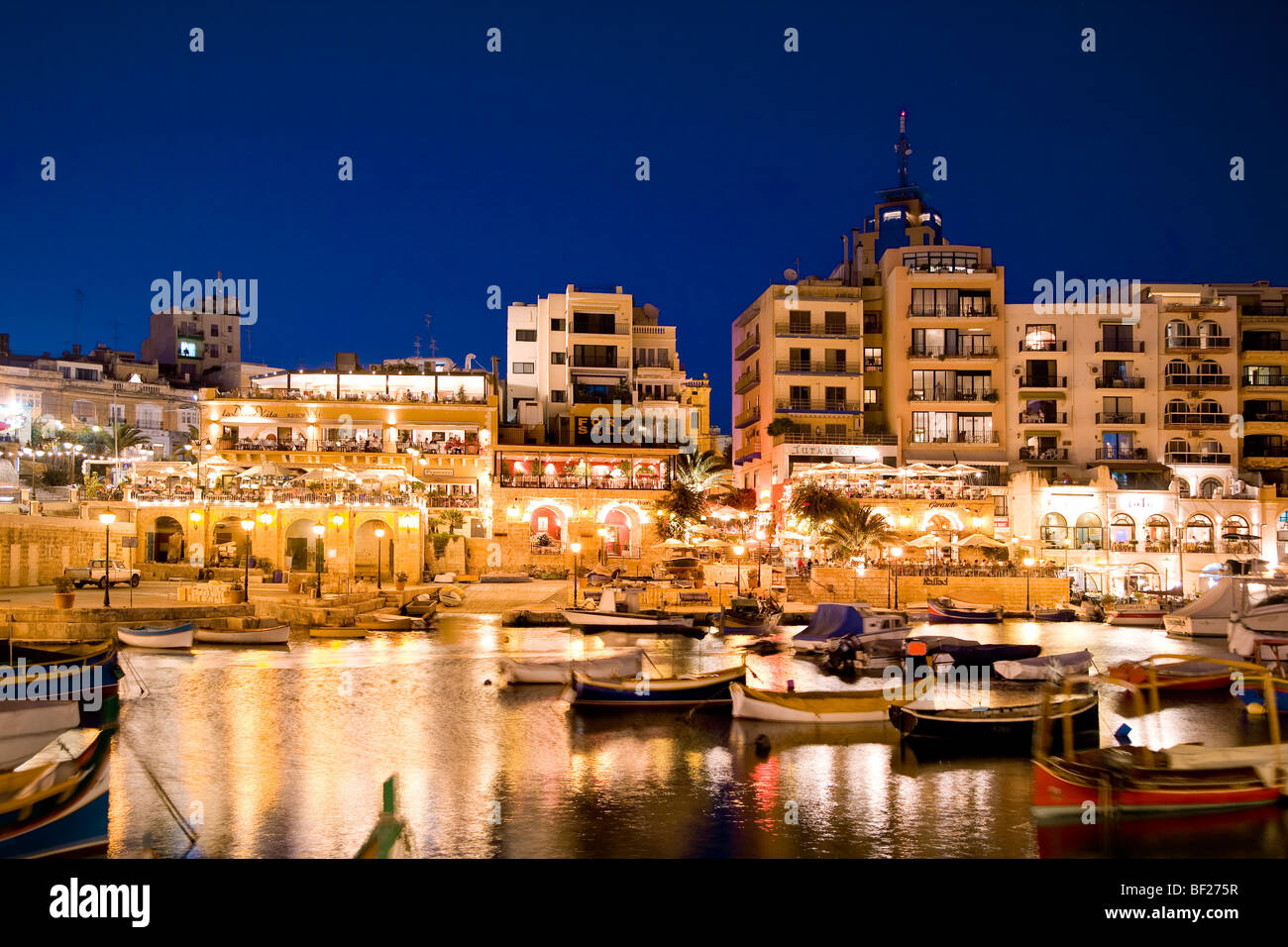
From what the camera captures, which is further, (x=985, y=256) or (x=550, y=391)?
(x=550, y=391)

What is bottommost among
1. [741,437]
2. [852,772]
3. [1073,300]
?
[852,772]

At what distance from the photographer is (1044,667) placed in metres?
27.6

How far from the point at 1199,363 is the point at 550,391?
124 feet

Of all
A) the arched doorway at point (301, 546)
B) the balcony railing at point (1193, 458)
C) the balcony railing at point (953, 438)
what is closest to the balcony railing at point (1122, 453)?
the balcony railing at point (1193, 458)

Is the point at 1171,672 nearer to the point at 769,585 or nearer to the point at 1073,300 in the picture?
the point at 769,585

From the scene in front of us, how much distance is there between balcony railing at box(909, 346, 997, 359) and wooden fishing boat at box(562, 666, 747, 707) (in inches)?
1337

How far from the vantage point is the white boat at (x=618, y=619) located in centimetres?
3578

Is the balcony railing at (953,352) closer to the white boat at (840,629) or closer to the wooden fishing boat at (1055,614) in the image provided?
the wooden fishing boat at (1055,614)

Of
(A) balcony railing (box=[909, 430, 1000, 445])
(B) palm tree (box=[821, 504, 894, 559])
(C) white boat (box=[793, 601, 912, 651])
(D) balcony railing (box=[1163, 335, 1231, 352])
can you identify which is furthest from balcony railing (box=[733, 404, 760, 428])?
(C) white boat (box=[793, 601, 912, 651])

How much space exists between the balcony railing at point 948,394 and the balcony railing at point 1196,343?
32.4 feet

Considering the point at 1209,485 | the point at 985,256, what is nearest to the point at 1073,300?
the point at 985,256

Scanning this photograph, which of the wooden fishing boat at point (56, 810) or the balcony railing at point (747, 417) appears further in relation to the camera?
the balcony railing at point (747, 417)
